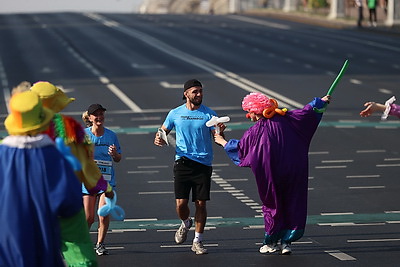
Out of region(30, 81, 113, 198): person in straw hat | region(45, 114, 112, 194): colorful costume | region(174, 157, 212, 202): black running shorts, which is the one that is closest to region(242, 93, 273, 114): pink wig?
region(174, 157, 212, 202): black running shorts

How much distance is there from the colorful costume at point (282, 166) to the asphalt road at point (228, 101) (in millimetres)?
362

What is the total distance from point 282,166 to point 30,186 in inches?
199

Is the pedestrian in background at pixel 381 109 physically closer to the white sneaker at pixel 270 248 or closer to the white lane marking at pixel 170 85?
the white sneaker at pixel 270 248

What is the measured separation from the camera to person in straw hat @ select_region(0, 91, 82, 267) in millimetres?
9148

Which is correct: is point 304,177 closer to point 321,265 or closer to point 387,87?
point 321,265

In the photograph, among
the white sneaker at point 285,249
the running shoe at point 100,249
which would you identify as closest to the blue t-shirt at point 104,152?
the running shoe at point 100,249

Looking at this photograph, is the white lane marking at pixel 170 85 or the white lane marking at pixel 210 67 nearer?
the white lane marking at pixel 210 67

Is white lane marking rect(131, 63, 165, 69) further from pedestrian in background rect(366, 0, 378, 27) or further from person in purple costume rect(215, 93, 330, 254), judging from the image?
person in purple costume rect(215, 93, 330, 254)

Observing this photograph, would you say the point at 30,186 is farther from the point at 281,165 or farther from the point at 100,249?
the point at 281,165

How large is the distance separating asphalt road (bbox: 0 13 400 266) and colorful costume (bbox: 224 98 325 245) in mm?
362

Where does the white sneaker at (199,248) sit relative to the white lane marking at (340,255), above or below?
above

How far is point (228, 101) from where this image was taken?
3378cm

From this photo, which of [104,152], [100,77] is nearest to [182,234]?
[104,152]

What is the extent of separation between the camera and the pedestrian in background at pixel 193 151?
46.7ft
